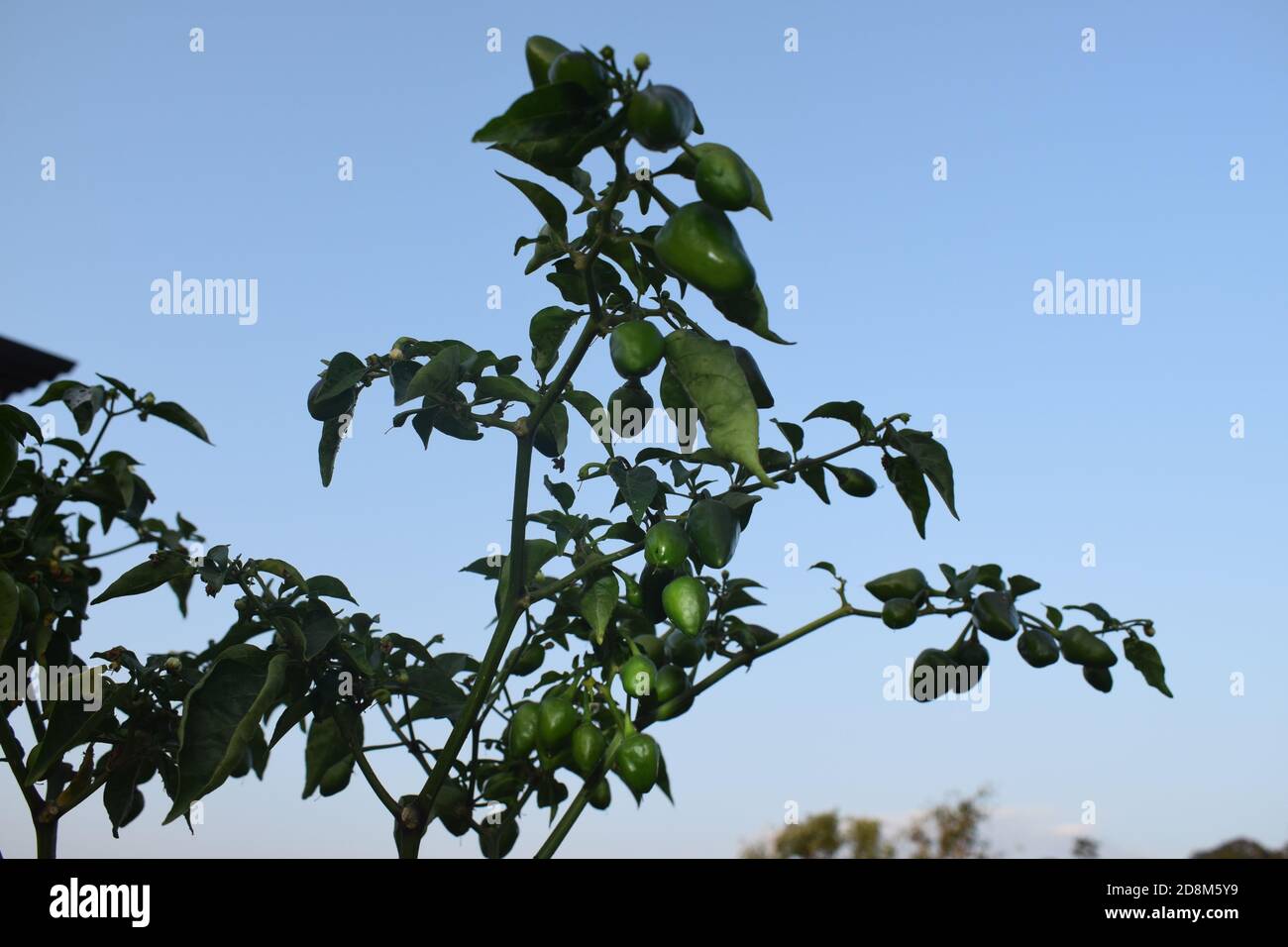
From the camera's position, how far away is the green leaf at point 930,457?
1270 millimetres

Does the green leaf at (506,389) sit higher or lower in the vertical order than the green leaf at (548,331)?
lower

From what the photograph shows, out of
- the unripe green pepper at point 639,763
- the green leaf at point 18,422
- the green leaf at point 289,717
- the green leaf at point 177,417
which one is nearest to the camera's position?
the unripe green pepper at point 639,763

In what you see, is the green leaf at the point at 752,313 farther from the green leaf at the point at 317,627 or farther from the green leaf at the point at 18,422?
the green leaf at the point at 18,422

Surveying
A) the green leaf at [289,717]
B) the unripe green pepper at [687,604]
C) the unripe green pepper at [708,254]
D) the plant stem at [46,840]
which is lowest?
the plant stem at [46,840]

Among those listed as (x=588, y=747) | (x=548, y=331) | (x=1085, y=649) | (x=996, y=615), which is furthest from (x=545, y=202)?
(x=1085, y=649)

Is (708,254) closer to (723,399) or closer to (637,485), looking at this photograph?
(723,399)

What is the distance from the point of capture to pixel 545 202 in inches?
45.7

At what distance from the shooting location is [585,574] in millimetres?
1225

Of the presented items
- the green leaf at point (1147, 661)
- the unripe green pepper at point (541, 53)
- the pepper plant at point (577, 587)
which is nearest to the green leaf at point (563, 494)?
the pepper plant at point (577, 587)

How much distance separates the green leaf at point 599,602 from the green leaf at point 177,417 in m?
0.75
